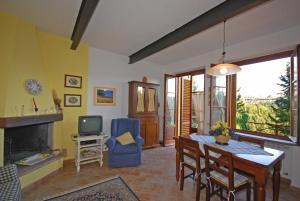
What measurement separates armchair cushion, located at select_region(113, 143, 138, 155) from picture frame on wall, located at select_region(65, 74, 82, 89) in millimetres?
1625

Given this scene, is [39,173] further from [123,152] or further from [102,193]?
[123,152]

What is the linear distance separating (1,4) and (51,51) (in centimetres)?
111

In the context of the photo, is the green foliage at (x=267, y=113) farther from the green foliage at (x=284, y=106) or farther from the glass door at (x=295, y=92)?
the glass door at (x=295, y=92)

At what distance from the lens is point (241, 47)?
3381 mm

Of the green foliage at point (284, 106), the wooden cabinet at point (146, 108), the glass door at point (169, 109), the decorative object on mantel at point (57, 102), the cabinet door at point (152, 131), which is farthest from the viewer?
the glass door at point (169, 109)

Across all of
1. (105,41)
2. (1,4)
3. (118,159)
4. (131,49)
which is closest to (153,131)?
(118,159)

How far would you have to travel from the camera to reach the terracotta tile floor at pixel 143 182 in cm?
239

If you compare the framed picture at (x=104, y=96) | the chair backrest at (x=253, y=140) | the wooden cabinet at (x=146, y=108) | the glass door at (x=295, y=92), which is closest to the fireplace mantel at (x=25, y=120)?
the framed picture at (x=104, y=96)

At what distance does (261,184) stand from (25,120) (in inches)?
126

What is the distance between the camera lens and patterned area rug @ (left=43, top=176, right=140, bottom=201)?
2275 mm

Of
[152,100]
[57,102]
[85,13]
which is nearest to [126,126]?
[152,100]

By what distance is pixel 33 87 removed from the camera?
2848 mm

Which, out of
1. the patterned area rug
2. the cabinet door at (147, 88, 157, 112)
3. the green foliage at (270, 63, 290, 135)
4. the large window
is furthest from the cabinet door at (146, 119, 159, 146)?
the green foliage at (270, 63, 290, 135)

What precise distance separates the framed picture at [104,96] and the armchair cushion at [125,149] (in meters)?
1.28
